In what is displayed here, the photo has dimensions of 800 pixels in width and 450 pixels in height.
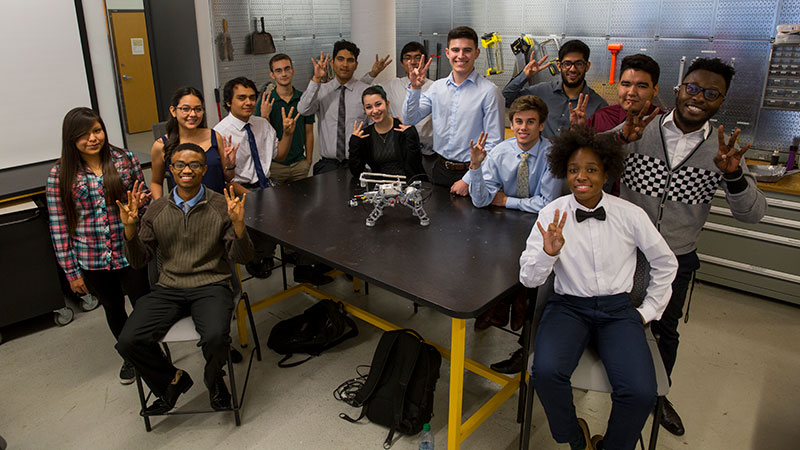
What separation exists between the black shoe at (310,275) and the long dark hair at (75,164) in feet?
4.70

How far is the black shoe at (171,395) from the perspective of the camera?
2.96 meters

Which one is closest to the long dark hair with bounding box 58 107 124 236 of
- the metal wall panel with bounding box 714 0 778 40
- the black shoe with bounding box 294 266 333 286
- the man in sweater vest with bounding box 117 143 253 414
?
the man in sweater vest with bounding box 117 143 253 414

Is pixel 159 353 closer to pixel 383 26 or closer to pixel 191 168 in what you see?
pixel 191 168

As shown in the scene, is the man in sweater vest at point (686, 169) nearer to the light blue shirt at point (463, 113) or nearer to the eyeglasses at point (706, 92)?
the eyeglasses at point (706, 92)

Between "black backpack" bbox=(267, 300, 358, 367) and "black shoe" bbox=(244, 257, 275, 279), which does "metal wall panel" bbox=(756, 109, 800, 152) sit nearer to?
"black backpack" bbox=(267, 300, 358, 367)

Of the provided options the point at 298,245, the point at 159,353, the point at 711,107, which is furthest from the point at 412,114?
the point at 159,353

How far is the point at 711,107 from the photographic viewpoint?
8.54 ft

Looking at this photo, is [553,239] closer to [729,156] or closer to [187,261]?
[729,156]

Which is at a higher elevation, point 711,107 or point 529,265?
point 711,107

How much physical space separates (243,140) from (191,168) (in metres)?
1.11

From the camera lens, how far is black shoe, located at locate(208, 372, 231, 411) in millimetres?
3027

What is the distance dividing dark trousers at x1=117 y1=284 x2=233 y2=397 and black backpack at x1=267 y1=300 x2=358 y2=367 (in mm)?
724

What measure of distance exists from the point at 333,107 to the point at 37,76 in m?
2.12

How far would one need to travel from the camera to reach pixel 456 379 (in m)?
2.59
